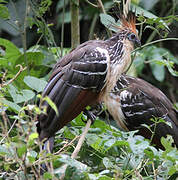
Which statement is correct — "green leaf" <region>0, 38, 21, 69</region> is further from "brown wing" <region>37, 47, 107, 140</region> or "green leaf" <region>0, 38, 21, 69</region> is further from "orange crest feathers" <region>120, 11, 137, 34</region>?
"orange crest feathers" <region>120, 11, 137, 34</region>

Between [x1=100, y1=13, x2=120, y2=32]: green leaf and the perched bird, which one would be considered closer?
the perched bird

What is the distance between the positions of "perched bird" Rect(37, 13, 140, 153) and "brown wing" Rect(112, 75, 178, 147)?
0.70m

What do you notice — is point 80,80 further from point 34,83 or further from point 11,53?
point 11,53

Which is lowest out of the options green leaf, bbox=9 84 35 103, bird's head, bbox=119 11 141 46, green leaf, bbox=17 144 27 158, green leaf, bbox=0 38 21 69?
green leaf, bbox=0 38 21 69

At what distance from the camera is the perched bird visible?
9.65ft

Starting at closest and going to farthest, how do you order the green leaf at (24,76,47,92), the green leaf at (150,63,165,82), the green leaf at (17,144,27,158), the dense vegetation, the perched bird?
the green leaf at (17,144,27,158) < the dense vegetation < the green leaf at (24,76,47,92) < the perched bird < the green leaf at (150,63,165,82)

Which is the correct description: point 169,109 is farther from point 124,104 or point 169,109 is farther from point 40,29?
point 40,29

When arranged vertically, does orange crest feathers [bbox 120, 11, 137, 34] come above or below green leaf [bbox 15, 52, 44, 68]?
above

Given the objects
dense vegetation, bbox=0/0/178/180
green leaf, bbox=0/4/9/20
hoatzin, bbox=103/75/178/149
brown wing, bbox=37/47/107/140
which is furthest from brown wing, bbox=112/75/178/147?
green leaf, bbox=0/4/9/20

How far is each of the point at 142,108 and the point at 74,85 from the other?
1089 millimetres

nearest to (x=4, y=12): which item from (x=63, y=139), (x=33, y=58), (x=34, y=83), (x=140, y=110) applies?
(x=33, y=58)

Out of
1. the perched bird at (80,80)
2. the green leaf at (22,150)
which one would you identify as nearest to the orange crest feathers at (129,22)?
the perched bird at (80,80)

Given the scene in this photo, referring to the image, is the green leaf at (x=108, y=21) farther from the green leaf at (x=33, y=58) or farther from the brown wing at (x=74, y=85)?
the green leaf at (x=33, y=58)

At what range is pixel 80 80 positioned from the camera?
3.06 m
